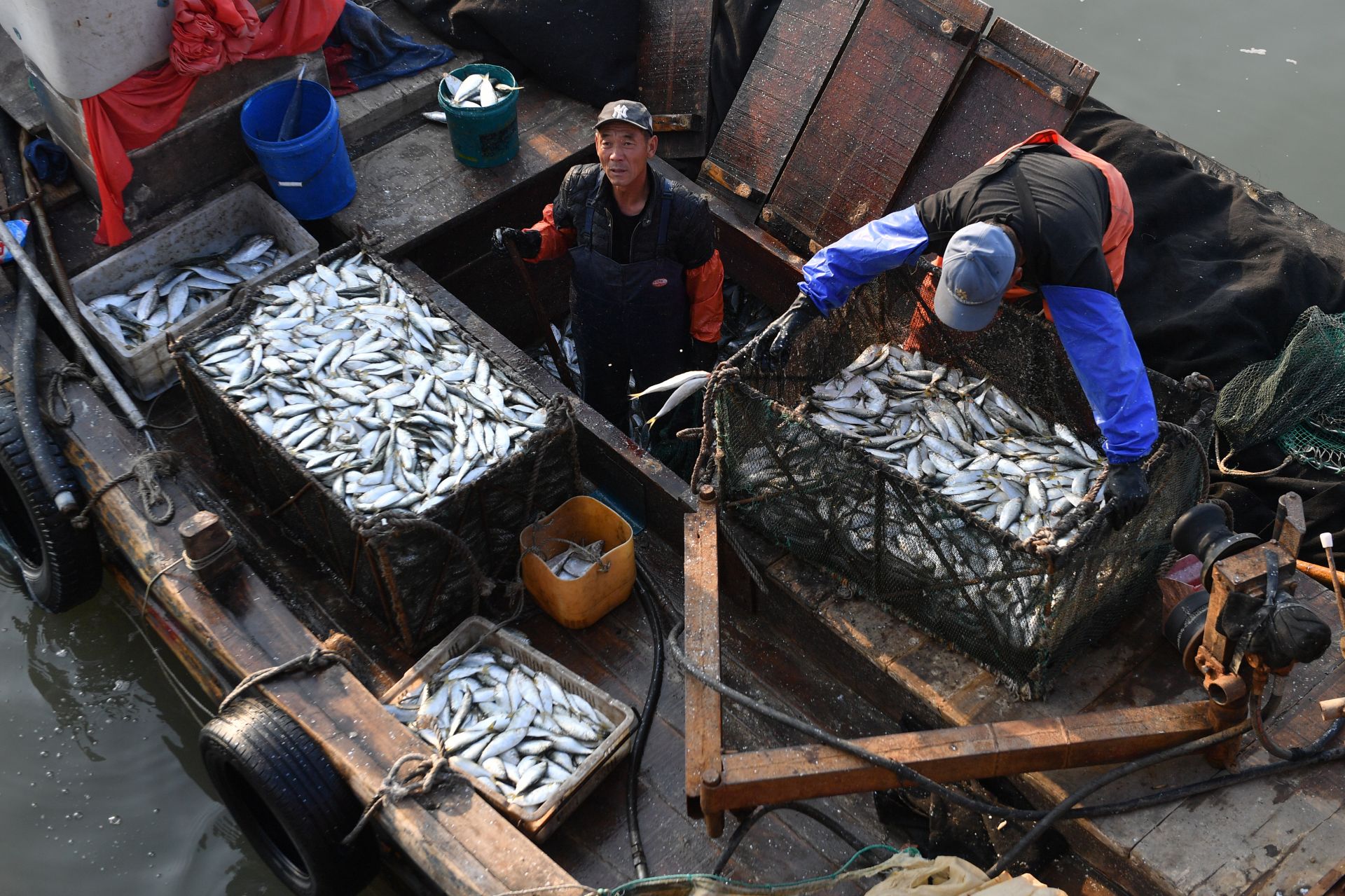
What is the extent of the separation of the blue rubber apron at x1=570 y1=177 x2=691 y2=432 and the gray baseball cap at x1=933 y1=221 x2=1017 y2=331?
175cm

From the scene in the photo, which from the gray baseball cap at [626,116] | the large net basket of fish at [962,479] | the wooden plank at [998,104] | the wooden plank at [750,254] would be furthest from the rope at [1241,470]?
the gray baseball cap at [626,116]

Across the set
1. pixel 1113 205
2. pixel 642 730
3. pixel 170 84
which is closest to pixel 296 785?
pixel 642 730

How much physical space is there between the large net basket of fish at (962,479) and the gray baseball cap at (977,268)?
0.67 m

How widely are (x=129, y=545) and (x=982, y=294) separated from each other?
Answer: 436 centimetres

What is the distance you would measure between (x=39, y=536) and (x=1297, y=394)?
6991 mm

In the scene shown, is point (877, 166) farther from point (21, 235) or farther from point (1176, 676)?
point (21, 235)

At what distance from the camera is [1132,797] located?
410 centimetres

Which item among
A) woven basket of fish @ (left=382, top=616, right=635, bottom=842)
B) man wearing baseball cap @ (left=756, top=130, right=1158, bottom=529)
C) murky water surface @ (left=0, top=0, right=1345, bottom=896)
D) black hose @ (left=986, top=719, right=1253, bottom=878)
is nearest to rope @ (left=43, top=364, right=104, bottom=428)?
murky water surface @ (left=0, top=0, right=1345, bottom=896)

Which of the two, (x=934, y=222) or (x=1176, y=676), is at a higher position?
(x=934, y=222)

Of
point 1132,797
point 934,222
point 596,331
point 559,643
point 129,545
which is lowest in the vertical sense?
point 129,545

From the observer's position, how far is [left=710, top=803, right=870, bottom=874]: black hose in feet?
14.1

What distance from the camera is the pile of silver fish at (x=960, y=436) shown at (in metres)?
4.58

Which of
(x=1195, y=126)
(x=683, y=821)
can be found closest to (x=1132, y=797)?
(x=683, y=821)

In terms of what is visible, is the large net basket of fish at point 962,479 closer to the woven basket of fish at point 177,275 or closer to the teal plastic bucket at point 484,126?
the teal plastic bucket at point 484,126
